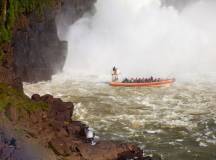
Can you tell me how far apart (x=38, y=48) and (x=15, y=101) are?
84.8 ft

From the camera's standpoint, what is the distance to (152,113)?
1576 inches

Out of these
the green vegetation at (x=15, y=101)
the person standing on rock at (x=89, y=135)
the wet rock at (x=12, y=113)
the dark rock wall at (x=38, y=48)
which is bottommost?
the person standing on rock at (x=89, y=135)

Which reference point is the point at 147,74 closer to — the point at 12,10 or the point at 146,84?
the point at 146,84

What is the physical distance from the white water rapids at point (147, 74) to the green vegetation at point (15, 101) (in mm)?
5440

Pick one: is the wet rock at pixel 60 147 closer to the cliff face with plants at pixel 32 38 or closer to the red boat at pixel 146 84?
the cliff face with plants at pixel 32 38

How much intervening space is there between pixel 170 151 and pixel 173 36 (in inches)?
1739

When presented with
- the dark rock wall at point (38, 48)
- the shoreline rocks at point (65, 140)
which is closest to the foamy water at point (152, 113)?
the dark rock wall at point (38, 48)

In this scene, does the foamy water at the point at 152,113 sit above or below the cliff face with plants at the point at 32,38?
below

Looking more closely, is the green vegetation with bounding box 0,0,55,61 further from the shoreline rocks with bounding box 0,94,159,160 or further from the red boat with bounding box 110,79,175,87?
the shoreline rocks with bounding box 0,94,159,160

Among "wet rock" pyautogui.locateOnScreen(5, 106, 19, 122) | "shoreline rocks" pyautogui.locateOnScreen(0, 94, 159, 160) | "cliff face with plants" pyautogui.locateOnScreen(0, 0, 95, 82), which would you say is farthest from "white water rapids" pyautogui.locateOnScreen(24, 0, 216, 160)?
"wet rock" pyautogui.locateOnScreen(5, 106, 19, 122)

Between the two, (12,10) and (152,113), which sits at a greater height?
(12,10)

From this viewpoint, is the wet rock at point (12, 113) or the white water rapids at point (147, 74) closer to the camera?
→ the wet rock at point (12, 113)

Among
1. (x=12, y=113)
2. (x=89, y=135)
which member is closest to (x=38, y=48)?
(x=89, y=135)

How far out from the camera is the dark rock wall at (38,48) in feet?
172
